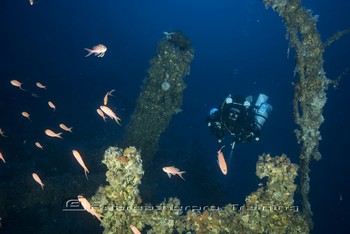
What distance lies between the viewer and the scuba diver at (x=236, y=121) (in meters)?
7.91

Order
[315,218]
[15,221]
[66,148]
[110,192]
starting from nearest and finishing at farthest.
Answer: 1. [110,192]
2. [15,221]
3. [66,148]
4. [315,218]

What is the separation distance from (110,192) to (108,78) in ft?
102

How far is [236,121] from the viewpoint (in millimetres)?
8000

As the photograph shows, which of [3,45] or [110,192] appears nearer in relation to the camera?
[110,192]

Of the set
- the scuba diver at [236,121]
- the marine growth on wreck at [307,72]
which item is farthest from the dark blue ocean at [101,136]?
the scuba diver at [236,121]

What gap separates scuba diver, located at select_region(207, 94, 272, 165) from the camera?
26.0 feet

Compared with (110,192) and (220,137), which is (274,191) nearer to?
(110,192)

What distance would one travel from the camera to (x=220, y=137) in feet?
27.1

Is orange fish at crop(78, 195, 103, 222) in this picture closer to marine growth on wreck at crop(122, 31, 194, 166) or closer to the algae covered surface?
the algae covered surface

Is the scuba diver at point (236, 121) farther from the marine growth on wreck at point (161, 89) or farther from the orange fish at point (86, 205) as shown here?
the orange fish at point (86, 205)

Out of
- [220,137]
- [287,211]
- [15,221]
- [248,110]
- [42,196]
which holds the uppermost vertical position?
[248,110]

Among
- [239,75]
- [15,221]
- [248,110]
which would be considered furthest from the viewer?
[239,75]

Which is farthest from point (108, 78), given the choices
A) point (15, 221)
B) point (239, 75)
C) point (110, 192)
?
point (239, 75)

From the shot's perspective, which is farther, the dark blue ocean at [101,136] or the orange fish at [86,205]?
the dark blue ocean at [101,136]
